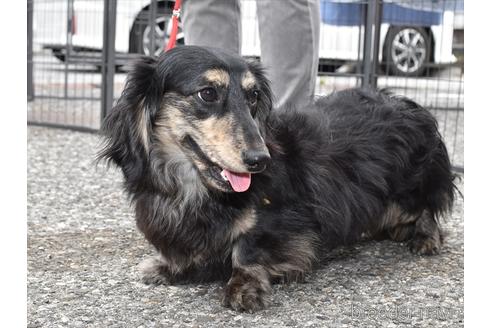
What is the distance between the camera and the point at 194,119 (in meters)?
2.42

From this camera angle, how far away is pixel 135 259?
3.03 metres

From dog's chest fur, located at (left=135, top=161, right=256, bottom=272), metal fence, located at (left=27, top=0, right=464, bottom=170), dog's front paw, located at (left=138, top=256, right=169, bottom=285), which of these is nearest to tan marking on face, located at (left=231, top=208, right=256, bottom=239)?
dog's chest fur, located at (left=135, top=161, right=256, bottom=272)

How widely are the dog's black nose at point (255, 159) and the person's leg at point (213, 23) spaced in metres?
1.27

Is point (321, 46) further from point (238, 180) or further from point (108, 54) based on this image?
point (238, 180)

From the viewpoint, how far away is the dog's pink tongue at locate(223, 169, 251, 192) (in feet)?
7.89

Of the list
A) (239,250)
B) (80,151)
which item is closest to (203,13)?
(239,250)

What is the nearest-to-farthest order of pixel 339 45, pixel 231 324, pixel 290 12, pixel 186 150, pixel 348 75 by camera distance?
1. pixel 231 324
2. pixel 186 150
3. pixel 290 12
4. pixel 348 75
5. pixel 339 45

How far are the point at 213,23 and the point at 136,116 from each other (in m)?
1.04

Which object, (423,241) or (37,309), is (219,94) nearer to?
(37,309)

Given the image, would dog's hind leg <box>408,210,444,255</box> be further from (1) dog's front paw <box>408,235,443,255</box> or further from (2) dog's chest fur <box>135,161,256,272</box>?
Result: (2) dog's chest fur <box>135,161,256,272</box>

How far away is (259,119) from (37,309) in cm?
99

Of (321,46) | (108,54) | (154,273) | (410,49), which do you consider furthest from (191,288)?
(410,49)

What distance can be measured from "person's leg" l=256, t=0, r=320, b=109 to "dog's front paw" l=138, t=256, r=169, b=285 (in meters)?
1.05

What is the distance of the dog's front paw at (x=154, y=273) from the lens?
107 inches
